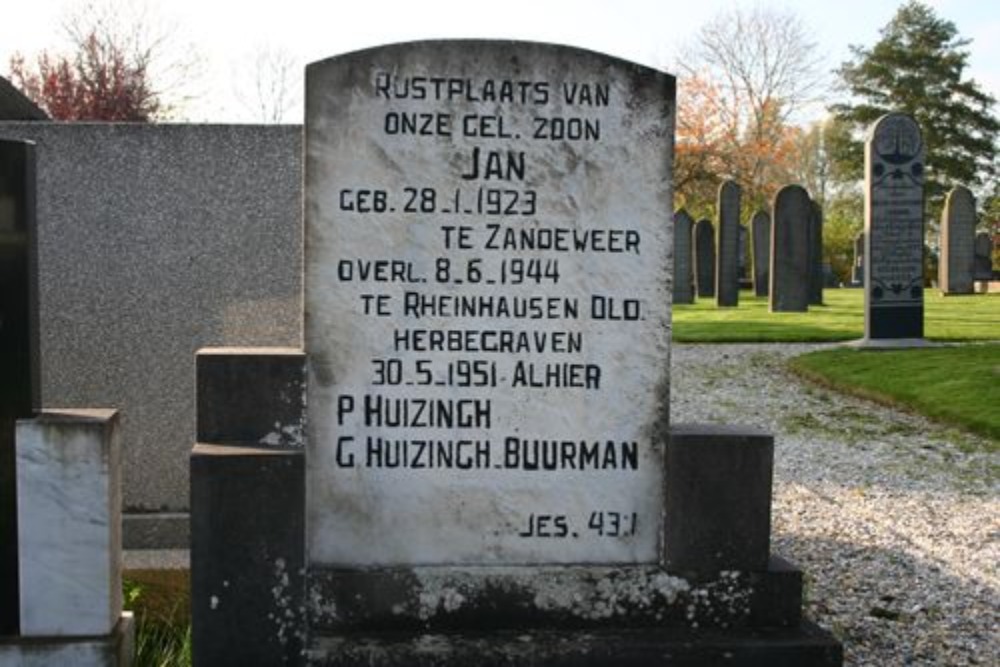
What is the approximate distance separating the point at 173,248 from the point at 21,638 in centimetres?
190

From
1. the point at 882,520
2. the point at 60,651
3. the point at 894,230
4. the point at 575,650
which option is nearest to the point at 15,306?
the point at 60,651

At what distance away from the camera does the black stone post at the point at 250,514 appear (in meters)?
3.07

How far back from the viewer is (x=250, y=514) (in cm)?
309

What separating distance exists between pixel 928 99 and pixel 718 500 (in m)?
54.2

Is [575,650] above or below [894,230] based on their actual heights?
below

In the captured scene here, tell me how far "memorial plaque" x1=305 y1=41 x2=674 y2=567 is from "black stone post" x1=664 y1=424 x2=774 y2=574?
0.25 ft

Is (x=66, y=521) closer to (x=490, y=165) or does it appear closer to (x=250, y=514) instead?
(x=250, y=514)

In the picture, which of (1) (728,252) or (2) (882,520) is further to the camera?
(1) (728,252)

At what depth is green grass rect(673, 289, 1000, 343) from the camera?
15.2 meters

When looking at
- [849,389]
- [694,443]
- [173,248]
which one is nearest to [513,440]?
[694,443]

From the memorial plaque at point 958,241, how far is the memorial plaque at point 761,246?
472cm

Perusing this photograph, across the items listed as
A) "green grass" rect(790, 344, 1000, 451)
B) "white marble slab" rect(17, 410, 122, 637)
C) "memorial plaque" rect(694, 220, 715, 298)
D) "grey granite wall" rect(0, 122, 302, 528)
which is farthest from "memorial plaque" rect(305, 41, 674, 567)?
"memorial plaque" rect(694, 220, 715, 298)

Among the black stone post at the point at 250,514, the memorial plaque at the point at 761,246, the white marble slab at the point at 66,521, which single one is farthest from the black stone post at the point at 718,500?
the memorial plaque at the point at 761,246

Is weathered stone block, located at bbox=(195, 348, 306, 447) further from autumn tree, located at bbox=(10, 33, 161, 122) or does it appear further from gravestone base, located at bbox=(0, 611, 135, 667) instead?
autumn tree, located at bbox=(10, 33, 161, 122)
